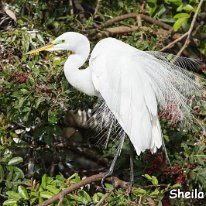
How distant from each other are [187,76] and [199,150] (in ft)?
1.03

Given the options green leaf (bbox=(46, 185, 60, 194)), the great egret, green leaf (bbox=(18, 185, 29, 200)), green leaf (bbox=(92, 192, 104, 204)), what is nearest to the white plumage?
the great egret

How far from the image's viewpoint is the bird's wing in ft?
8.36

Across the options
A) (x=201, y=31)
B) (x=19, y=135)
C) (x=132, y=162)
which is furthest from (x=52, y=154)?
(x=201, y=31)

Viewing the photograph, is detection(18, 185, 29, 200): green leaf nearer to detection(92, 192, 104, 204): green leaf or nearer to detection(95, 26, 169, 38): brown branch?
detection(92, 192, 104, 204): green leaf

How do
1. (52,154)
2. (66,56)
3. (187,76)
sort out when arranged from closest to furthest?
(187,76)
(66,56)
(52,154)

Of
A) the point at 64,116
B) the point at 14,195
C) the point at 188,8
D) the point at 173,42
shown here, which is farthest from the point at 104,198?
the point at 188,8

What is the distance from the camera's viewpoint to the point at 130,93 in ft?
8.50

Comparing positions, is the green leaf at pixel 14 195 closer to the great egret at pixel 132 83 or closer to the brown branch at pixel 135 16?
the great egret at pixel 132 83

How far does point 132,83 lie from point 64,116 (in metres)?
0.55

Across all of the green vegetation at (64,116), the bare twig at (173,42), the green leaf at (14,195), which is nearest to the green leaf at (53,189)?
the green vegetation at (64,116)

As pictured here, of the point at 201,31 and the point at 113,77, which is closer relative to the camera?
the point at 113,77

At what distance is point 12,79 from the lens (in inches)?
105

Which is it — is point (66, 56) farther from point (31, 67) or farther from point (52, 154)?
point (52, 154)

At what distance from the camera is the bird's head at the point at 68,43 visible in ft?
8.79
